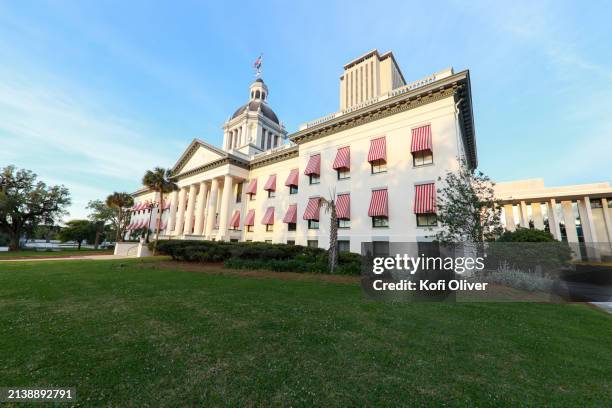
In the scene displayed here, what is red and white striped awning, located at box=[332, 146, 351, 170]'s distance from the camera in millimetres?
20750

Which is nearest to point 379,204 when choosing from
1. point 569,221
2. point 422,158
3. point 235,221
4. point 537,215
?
point 422,158

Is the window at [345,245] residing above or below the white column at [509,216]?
below

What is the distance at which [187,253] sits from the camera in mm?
19062

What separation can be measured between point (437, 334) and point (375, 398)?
3093mm

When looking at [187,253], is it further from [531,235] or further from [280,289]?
[531,235]

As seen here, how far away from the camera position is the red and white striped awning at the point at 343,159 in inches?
817

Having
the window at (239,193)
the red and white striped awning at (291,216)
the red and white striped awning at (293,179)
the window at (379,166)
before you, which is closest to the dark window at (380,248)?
the window at (379,166)

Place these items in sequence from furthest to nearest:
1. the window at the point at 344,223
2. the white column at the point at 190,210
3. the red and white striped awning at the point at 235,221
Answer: the white column at the point at 190,210 → the red and white striped awning at the point at 235,221 → the window at the point at 344,223

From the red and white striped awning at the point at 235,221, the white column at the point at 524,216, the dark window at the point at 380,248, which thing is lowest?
the dark window at the point at 380,248

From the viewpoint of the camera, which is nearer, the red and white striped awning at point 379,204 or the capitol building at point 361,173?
the capitol building at point 361,173

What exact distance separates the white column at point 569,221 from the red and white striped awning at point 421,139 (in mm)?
29259

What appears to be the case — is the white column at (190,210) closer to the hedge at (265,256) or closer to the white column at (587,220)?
the hedge at (265,256)

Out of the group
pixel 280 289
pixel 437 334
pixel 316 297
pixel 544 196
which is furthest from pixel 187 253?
pixel 544 196

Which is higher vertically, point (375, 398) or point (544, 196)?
point (544, 196)
